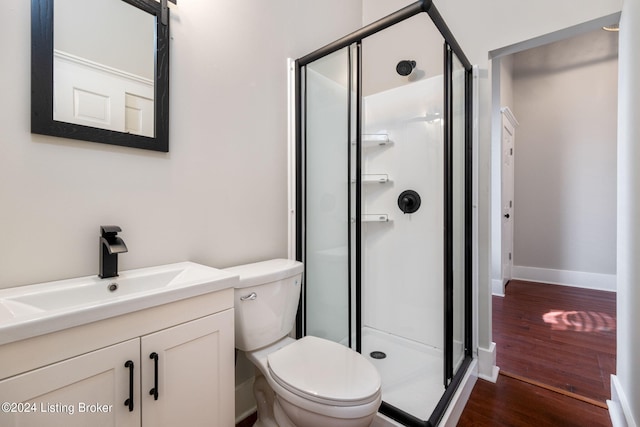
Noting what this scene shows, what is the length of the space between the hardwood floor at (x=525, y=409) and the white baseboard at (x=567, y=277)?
283 cm

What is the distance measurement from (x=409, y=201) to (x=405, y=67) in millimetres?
923

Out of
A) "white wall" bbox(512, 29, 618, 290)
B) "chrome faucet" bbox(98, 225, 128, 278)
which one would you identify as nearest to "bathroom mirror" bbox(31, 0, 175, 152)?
"chrome faucet" bbox(98, 225, 128, 278)

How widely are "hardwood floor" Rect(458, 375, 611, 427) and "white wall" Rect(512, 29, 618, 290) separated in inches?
114

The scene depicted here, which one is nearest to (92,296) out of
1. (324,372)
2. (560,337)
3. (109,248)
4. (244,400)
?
(109,248)

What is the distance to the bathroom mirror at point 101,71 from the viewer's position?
98 centimetres

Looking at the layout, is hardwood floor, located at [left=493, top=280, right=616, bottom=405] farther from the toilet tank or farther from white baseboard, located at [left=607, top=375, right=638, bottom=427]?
the toilet tank

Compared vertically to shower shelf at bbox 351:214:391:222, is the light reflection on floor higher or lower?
lower

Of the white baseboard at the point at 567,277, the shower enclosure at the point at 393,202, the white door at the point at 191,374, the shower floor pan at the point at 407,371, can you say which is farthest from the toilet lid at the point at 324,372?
the white baseboard at the point at 567,277

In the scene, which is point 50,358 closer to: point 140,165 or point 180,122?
point 140,165

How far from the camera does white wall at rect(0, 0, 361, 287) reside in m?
0.95

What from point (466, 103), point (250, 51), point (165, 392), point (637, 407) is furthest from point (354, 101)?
point (637, 407)

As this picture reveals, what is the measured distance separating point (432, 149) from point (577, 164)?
125 inches

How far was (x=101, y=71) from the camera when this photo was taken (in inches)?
43.7

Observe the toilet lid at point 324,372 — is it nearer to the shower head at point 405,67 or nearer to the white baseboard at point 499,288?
the shower head at point 405,67
